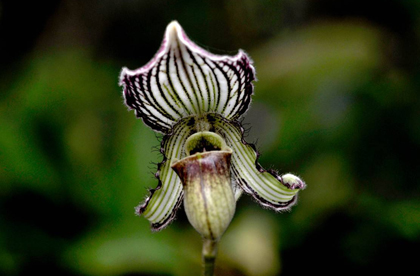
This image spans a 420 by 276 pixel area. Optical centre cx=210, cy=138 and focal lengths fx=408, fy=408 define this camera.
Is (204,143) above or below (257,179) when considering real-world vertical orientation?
above

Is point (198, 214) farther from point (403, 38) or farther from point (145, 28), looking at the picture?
point (145, 28)

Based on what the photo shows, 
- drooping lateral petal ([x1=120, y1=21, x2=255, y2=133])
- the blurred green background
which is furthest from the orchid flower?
the blurred green background

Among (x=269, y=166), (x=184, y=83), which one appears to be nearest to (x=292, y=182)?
(x=184, y=83)

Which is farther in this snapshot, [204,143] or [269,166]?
[269,166]

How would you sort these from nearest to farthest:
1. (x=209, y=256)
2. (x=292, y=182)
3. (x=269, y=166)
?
(x=209, y=256) → (x=292, y=182) → (x=269, y=166)

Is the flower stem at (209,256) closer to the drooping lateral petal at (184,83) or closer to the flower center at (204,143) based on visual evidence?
the flower center at (204,143)

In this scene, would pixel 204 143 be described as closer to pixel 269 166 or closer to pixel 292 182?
pixel 292 182

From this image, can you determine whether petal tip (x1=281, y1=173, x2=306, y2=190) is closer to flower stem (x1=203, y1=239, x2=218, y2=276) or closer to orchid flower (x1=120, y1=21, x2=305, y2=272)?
orchid flower (x1=120, y1=21, x2=305, y2=272)
